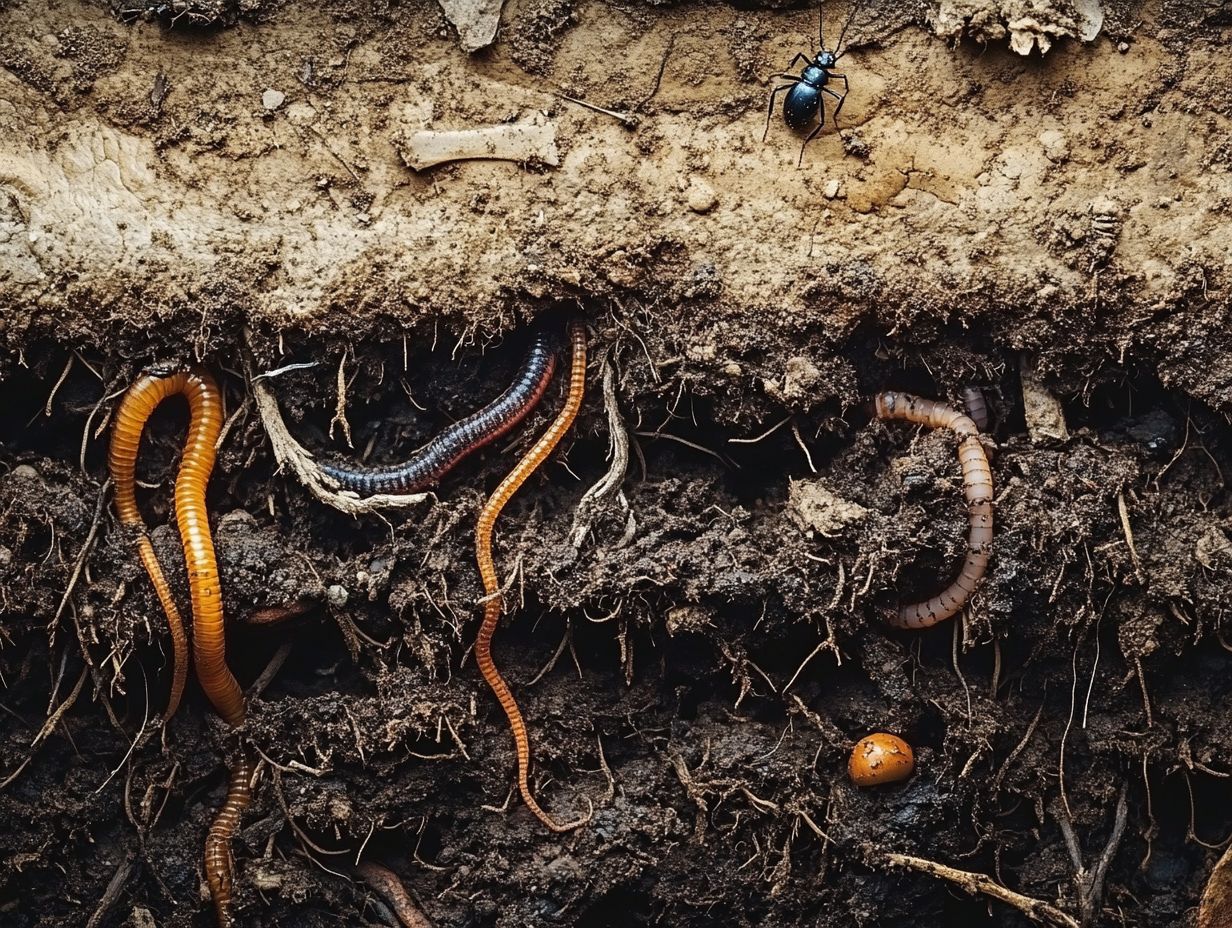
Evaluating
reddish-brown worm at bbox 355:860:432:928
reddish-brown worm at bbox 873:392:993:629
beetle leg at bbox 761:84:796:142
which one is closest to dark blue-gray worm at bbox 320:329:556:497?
beetle leg at bbox 761:84:796:142

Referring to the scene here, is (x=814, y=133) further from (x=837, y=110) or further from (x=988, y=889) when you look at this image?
(x=988, y=889)

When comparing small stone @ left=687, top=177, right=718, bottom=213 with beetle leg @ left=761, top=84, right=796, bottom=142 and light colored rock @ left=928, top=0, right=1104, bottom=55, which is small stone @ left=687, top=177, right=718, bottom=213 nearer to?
beetle leg @ left=761, top=84, right=796, bottom=142

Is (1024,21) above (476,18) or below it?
above

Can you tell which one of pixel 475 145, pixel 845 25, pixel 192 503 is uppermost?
pixel 845 25

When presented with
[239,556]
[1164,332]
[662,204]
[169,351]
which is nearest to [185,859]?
[239,556]

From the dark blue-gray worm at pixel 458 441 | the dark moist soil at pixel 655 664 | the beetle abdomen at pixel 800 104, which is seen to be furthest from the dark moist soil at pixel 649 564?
the beetle abdomen at pixel 800 104

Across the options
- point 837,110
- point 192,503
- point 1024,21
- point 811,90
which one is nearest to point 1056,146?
point 1024,21

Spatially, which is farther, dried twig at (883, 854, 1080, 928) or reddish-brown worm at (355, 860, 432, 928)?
reddish-brown worm at (355, 860, 432, 928)

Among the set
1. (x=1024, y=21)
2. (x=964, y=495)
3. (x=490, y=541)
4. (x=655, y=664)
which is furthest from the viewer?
(x=655, y=664)
